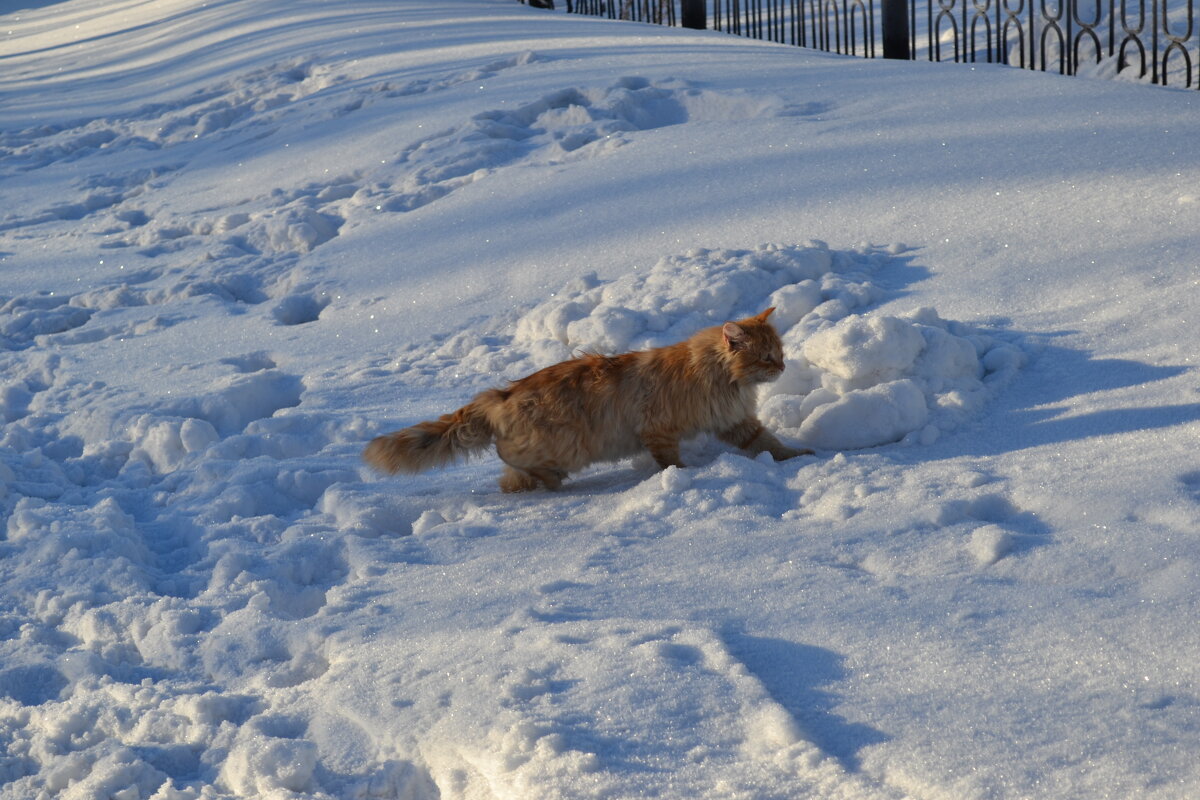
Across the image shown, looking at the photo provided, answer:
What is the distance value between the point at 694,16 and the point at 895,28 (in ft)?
10.4

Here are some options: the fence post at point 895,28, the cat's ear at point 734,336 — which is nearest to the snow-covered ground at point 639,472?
the cat's ear at point 734,336

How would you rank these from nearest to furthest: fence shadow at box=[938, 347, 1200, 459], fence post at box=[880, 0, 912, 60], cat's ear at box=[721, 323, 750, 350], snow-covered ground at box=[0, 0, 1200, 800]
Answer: snow-covered ground at box=[0, 0, 1200, 800]
fence shadow at box=[938, 347, 1200, 459]
cat's ear at box=[721, 323, 750, 350]
fence post at box=[880, 0, 912, 60]

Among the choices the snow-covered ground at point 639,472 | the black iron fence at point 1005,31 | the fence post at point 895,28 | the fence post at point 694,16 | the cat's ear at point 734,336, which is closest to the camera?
the snow-covered ground at point 639,472

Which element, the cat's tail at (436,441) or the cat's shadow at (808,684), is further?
the cat's tail at (436,441)

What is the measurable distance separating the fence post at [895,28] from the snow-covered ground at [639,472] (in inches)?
39.8

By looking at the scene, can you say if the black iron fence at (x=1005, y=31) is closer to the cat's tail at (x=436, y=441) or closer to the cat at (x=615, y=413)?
the cat at (x=615, y=413)

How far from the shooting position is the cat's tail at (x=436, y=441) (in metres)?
3.87

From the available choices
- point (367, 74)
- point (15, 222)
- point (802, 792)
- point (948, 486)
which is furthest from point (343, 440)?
point (367, 74)

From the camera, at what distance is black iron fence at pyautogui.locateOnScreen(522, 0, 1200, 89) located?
805 centimetres

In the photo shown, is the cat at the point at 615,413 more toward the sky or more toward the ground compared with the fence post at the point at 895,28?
more toward the ground

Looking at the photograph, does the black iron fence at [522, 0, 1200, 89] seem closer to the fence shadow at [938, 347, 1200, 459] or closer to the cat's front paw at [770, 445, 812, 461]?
the fence shadow at [938, 347, 1200, 459]

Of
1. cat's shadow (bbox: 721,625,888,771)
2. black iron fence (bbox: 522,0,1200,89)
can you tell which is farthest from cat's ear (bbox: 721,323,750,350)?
black iron fence (bbox: 522,0,1200,89)

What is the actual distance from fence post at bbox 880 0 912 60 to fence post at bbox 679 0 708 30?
297cm

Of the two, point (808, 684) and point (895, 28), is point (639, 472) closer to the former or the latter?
point (808, 684)
